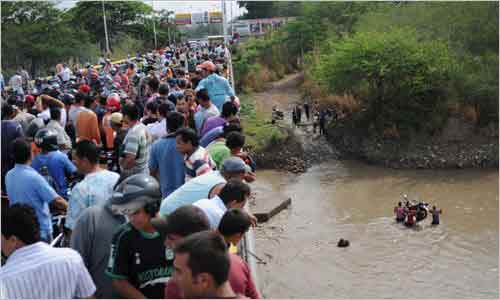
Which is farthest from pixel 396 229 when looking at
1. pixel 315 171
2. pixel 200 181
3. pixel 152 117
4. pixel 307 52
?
pixel 307 52

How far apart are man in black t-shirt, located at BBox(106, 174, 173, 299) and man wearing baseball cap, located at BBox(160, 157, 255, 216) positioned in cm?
79

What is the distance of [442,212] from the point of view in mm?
24172

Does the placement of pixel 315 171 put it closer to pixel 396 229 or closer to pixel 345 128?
pixel 345 128

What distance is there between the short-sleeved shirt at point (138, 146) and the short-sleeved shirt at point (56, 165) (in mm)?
496

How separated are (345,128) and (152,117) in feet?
87.3

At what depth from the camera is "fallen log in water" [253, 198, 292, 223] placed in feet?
73.5

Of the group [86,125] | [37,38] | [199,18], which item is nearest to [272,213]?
[86,125]

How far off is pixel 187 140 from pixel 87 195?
1179 mm

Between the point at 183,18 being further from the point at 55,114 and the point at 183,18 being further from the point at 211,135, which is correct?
the point at 211,135

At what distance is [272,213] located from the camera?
23.1m

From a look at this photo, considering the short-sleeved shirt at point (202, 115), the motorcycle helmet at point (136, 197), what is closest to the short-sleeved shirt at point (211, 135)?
the short-sleeved shirt at point (202, 115)

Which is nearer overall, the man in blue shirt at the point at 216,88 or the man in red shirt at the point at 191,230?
the man in red shirt at the point at 191,230

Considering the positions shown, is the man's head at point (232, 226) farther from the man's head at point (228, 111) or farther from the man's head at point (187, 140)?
the man's head at point (228, 111)

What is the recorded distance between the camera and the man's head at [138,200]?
10.9 ft
